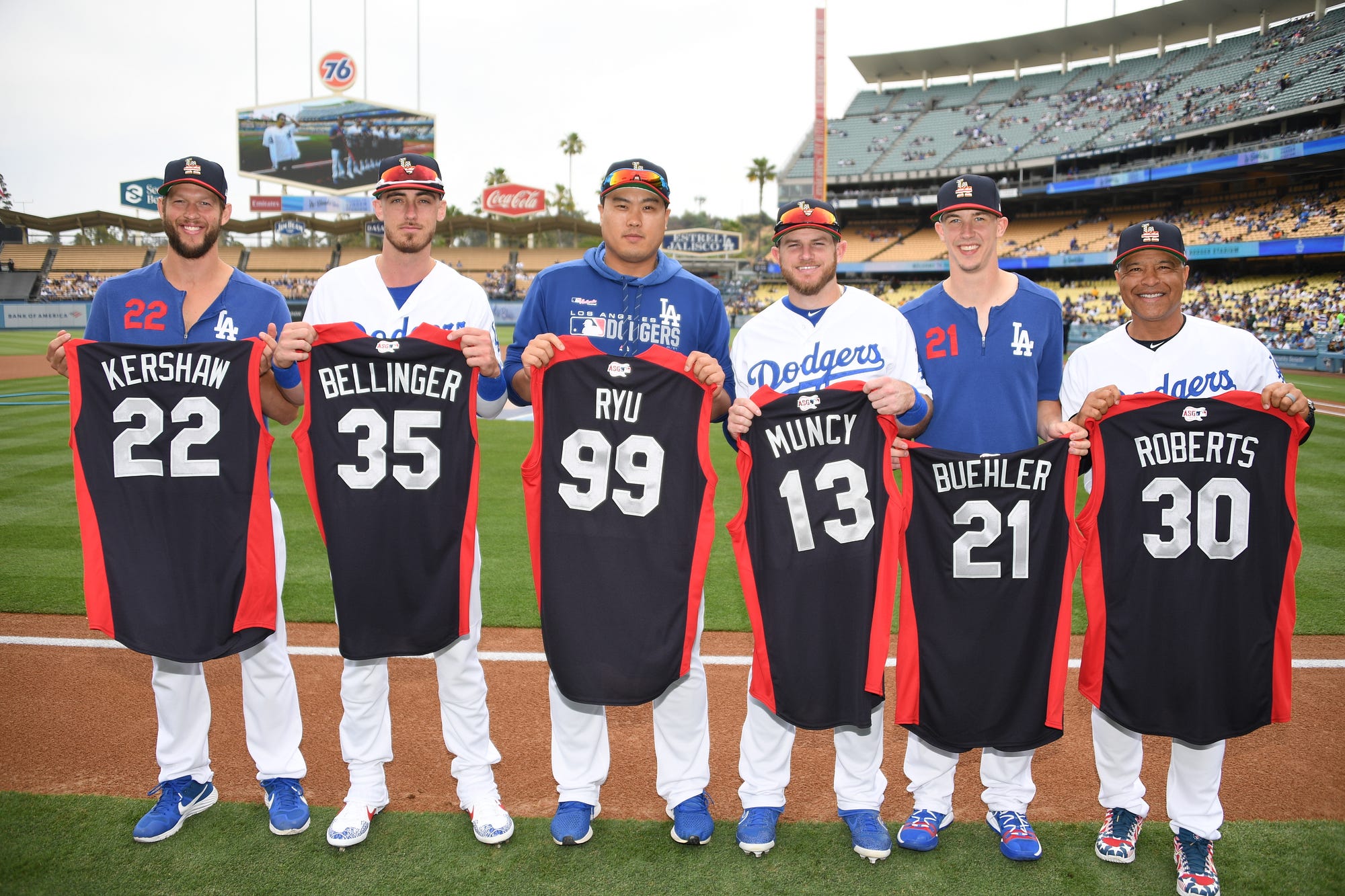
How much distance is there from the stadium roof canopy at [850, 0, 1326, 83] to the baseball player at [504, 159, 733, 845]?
56642 millimetres

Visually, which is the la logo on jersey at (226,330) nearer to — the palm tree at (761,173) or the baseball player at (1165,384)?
the baseball player at (1165,384)

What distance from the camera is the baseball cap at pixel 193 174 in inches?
155

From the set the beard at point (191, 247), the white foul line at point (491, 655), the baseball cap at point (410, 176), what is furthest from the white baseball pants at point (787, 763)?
the beard at point (191, 247)

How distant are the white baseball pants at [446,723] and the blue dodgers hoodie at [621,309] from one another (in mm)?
1178

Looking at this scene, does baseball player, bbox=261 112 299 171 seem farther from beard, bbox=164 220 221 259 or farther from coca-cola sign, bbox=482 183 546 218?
beard, bbox=164 220 221 259

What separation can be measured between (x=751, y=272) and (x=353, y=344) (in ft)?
234

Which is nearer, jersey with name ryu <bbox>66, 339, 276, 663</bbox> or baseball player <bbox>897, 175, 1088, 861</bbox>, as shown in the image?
jersey with name ryu <bbox>66, 339, 276, 663</bbox>

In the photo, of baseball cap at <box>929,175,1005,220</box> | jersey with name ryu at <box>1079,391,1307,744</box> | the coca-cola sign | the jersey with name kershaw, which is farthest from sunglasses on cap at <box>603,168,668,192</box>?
the coca-cola sign

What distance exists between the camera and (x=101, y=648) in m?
5.75

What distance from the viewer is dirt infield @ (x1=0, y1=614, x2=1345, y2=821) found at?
4.10m

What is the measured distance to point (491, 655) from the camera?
5777mm

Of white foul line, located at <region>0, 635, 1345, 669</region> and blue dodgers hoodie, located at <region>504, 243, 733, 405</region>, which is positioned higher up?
blue dodgers hoodie, located at <region>504, 243, 733, 405</region>

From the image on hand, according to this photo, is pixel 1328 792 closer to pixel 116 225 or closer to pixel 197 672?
pixel 197 672

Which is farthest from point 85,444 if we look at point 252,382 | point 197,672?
point 197,672
